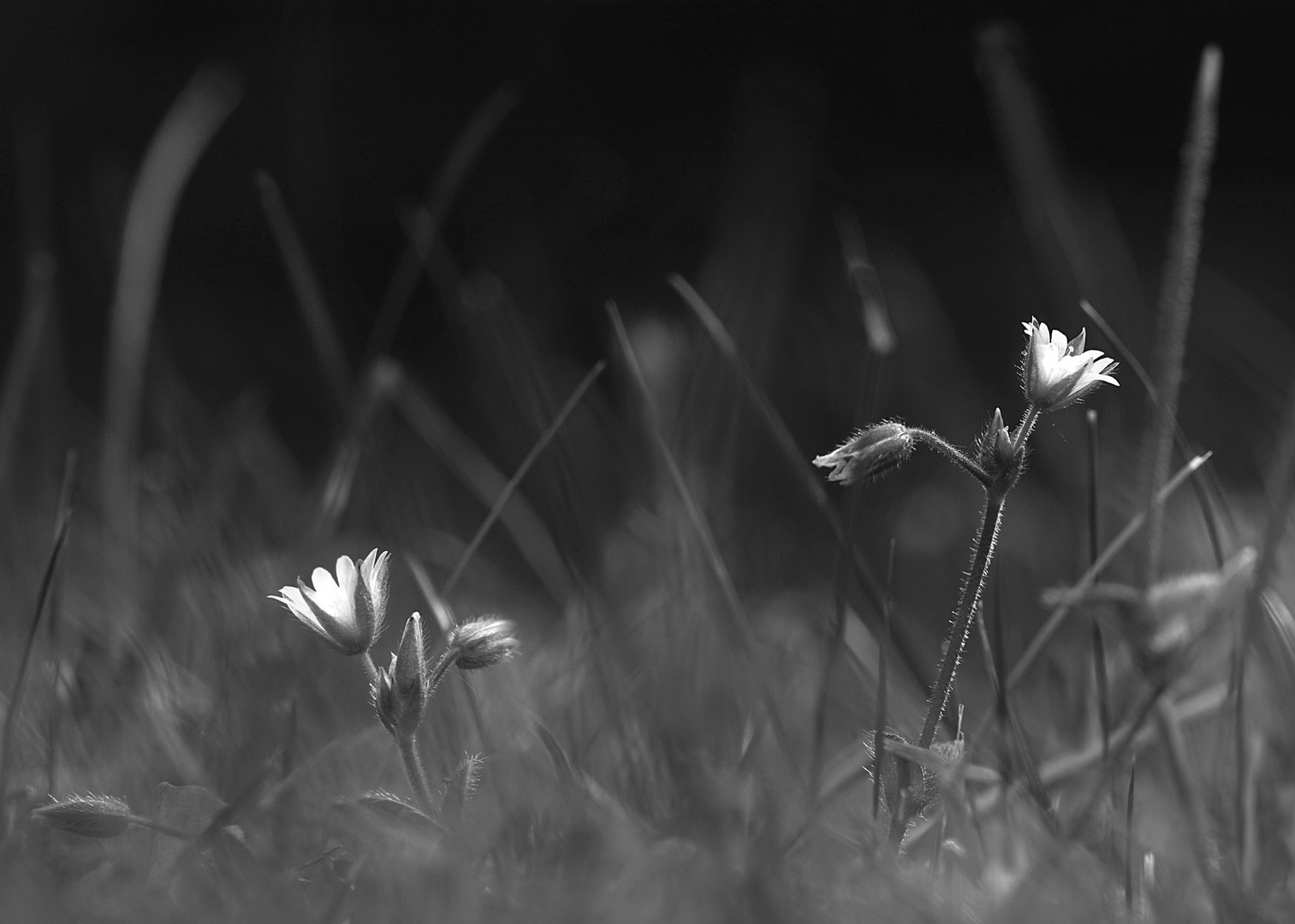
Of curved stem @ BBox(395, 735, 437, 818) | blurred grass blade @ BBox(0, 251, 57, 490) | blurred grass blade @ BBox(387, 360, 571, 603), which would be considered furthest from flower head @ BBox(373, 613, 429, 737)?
blurred grass blade @ BBox(0, 251, 57, 490)

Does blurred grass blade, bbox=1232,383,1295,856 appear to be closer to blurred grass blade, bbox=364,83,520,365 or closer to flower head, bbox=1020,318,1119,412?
flower head, bbox=1020,318,1119,412

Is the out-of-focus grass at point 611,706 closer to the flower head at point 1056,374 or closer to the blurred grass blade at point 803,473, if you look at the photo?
the blurred grass blade at point 803,473

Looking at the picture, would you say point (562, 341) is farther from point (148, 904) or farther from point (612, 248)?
point (148, 904)

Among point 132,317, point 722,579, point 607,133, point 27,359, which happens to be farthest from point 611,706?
point 607,133

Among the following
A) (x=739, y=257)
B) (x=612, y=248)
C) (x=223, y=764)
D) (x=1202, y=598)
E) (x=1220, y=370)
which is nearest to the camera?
(x=1202, y=598)

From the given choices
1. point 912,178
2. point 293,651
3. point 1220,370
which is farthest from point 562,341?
point 293,651

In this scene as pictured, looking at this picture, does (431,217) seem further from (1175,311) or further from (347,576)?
(1175,311)

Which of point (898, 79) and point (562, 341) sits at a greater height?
point (898, 79)
